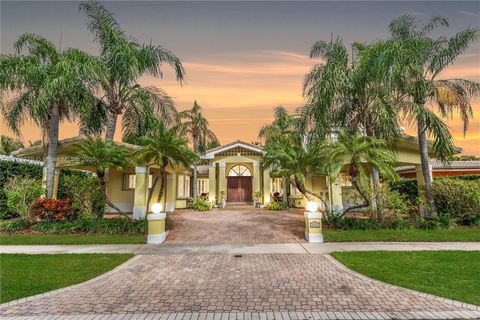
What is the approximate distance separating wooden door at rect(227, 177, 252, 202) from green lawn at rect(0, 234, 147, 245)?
12.6 meters

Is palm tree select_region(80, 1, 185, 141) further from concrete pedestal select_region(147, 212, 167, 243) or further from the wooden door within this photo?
the wooden door

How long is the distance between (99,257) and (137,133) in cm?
886

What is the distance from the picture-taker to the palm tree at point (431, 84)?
11.2 meters

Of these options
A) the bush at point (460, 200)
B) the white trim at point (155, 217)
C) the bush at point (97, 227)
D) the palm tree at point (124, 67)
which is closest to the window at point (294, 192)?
the bush at point (460, 200)

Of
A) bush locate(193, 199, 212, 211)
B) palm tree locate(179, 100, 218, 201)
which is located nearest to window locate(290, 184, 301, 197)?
bush locate(193, 199, 212, 211)

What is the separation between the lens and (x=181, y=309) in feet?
14.2

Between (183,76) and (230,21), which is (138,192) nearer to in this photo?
(183,76)

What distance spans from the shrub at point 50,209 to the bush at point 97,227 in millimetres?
405

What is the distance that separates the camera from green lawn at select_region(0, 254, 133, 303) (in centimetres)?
515

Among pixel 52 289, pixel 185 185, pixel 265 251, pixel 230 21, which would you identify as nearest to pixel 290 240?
pixel 265 251

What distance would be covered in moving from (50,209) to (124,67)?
7.59 meters

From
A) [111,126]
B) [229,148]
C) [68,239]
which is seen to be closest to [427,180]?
[229,148]

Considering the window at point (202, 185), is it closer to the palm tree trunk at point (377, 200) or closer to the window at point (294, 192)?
the window at point (294, 192)

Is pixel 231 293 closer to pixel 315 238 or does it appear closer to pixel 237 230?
pixel 315 238
